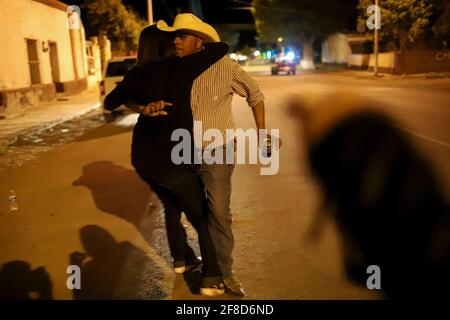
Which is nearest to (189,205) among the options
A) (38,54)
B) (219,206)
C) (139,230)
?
(219,206)

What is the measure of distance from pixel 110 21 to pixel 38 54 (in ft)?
31.5

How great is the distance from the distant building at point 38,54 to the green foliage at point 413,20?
62.1ft

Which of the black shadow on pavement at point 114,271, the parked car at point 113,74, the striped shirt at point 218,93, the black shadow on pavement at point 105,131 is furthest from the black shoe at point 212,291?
the parked car at point 113,74

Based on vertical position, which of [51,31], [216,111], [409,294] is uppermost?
[51,31]

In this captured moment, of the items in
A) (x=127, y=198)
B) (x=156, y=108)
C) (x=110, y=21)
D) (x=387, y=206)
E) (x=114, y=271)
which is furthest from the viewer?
(x=110, y=21)

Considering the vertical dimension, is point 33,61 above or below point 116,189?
above

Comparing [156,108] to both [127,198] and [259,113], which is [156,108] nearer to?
[259,113]

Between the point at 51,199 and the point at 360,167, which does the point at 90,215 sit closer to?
the point at 51,199

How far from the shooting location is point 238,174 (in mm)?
7176

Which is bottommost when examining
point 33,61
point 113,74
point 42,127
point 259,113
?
point 42,127

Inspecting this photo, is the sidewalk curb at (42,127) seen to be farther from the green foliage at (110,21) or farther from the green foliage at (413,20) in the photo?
the green foliage at (413,20)

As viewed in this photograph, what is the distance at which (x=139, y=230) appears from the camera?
4777 mm
